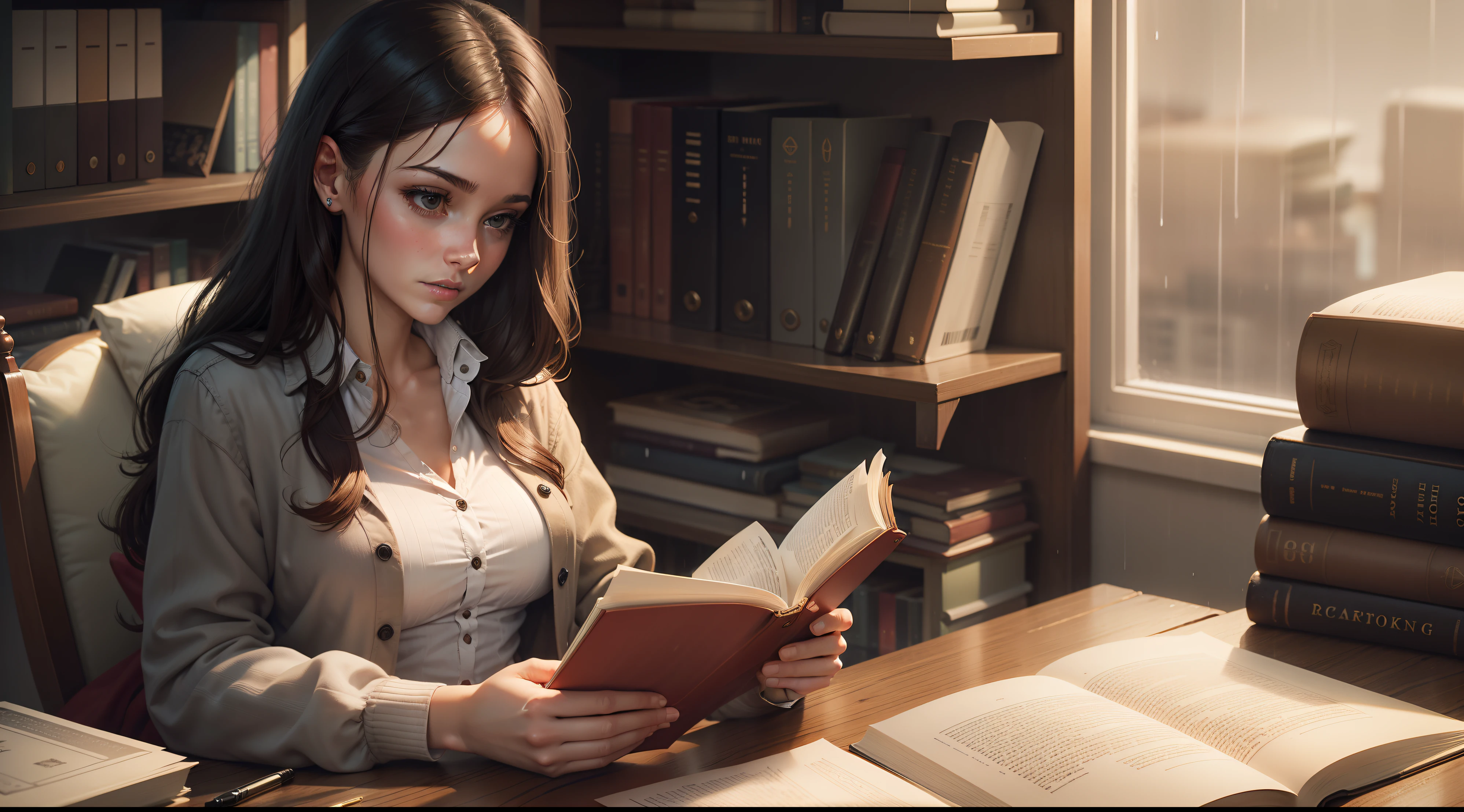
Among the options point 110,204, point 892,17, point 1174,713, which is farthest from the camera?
point 110,204

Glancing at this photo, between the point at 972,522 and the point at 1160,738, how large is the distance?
70 cm

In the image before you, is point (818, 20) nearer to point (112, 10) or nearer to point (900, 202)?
point (900, 202)

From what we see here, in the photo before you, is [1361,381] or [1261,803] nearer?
[1261,803]

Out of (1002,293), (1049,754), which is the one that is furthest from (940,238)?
(1049,754)

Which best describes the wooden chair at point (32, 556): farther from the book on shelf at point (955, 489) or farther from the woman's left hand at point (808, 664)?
the book on shelf at point (955, 489)

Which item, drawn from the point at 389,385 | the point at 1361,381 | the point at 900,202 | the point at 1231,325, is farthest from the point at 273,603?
the point at 1231,325

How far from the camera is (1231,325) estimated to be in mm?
1662

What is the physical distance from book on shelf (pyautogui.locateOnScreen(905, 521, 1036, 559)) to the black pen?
3.06 feet

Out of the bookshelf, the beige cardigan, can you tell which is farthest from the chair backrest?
the bookshelf

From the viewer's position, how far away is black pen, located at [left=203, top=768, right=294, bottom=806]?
92 cm

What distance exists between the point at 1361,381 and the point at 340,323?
40.9 inches

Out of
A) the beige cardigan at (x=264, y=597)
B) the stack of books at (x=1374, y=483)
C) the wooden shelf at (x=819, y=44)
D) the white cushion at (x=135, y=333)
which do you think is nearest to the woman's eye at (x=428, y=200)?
the beige cardigan at (x=264, y=597)

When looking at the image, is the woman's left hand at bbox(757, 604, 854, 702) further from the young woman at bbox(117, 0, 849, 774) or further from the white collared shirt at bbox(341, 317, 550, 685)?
the white collared shirt at bbox(341, 317, 550, 685)

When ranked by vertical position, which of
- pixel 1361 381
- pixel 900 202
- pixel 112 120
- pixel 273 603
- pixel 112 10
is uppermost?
pixel 112 10
